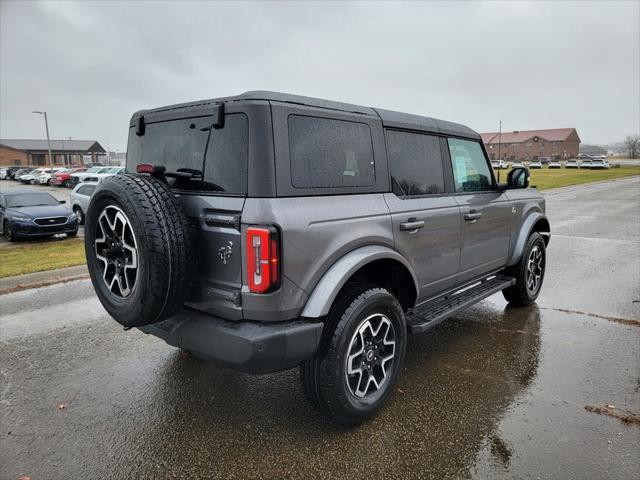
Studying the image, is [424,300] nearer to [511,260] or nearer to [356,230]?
[356,230]

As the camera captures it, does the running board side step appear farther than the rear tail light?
Yes

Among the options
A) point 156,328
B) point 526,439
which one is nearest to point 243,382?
point 156,328

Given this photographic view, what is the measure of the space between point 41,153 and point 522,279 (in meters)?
97.2

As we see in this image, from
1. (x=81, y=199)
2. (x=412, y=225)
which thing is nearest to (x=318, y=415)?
(x=412, y=225)

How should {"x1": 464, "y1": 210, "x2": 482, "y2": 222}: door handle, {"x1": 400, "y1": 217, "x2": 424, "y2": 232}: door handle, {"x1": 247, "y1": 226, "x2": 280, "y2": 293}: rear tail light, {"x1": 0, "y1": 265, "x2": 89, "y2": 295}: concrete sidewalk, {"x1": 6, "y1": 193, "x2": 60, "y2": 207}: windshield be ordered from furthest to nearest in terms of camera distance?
1. {"x1": 6, "y1": 193, "x2": 60, "y2": 207}: windshield
2. {"x1": 0, "y1": 265, "x2": 89, "y2": 295}: concrete sidewalk
3. {"x1": 464, "y1": 210, "x2": 482, "y2": 222}: door handle
4. {"x1": 400, "y1": 217, "x2": 424, "y2": 232}: door handle
5. {"x1": 247, "y1": 226, "x2": 280, "y2": 293}: rear tail light

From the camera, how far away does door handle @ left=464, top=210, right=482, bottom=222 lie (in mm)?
4051

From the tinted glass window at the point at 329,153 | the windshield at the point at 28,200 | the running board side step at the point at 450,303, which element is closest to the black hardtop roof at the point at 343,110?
the tinted glass window at the point at 329,153

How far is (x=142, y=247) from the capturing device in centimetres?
248

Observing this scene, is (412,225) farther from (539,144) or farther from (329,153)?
(539,144)

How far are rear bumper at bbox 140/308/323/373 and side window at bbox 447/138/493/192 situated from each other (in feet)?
7.63

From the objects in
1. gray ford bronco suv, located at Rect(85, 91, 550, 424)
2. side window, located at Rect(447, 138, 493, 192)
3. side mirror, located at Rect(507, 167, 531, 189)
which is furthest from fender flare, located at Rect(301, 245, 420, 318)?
side mirror, located at Rect(507, 167, 531, 189)

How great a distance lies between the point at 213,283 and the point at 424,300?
6.29 feet

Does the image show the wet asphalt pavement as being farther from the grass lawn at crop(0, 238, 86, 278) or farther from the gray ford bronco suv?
the grass lawn at crop(0, 238, 86, 278)

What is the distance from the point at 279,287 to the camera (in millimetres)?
2518
